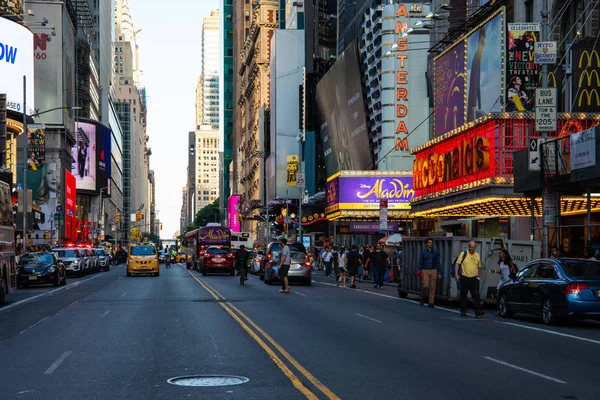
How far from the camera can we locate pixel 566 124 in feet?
115

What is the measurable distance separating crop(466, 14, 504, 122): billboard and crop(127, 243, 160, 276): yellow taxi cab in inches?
796

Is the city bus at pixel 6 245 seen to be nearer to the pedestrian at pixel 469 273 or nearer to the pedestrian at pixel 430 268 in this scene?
the pedestrian at pixel 430 268

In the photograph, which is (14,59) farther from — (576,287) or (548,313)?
(576,287)

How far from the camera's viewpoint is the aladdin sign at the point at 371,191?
62.5 meters

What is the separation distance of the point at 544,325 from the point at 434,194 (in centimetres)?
2487

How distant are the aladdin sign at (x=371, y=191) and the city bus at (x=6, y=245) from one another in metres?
35.7

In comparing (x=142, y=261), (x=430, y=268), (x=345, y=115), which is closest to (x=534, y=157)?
(x=430, y=268)

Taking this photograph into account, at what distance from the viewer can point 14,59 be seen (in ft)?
245

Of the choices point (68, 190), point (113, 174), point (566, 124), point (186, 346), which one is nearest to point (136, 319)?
point (186, 346)

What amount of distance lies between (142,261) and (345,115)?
32681 mm

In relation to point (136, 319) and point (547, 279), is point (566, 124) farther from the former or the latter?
point (136, 319)

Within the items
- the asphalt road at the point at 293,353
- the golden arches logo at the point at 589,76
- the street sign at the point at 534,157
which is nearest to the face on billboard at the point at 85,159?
the golden arches logo at the point at 589,76

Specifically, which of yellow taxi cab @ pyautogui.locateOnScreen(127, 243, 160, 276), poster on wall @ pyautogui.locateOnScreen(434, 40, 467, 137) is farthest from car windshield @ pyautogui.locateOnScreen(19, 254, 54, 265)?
poster on wall @ pyautogui.locateOnScreen(434, 40, 467, 137)

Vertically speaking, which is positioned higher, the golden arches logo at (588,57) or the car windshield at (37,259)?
the golden arches logo at (588,57)
